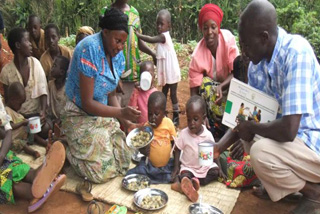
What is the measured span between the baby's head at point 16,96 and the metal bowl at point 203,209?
230 cm

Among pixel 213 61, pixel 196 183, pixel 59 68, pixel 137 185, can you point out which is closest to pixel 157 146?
pixel 137 185

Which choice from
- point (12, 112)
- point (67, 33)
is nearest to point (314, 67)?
point (12, 112)

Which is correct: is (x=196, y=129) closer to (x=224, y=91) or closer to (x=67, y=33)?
(x=224, y=91)

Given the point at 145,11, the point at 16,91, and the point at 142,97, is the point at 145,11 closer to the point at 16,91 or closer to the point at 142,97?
the point at 142,97

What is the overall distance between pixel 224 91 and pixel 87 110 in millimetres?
1517

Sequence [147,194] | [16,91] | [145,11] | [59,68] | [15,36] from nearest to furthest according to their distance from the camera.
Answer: [147,194] < [16,91] < [15,36] < [59,68] < [145,11]

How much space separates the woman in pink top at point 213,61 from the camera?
139 inches

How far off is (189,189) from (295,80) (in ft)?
3.97

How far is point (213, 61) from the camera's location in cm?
369

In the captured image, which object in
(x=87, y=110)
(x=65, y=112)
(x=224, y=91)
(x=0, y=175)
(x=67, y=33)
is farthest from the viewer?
(x=67, y=33)

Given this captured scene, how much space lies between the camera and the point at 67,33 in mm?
9109

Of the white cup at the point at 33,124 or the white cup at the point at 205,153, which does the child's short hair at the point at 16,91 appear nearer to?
the white cup at the point at 33,124

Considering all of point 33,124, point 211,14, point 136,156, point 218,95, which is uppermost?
point 211,14

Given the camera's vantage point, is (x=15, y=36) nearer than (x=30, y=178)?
No
